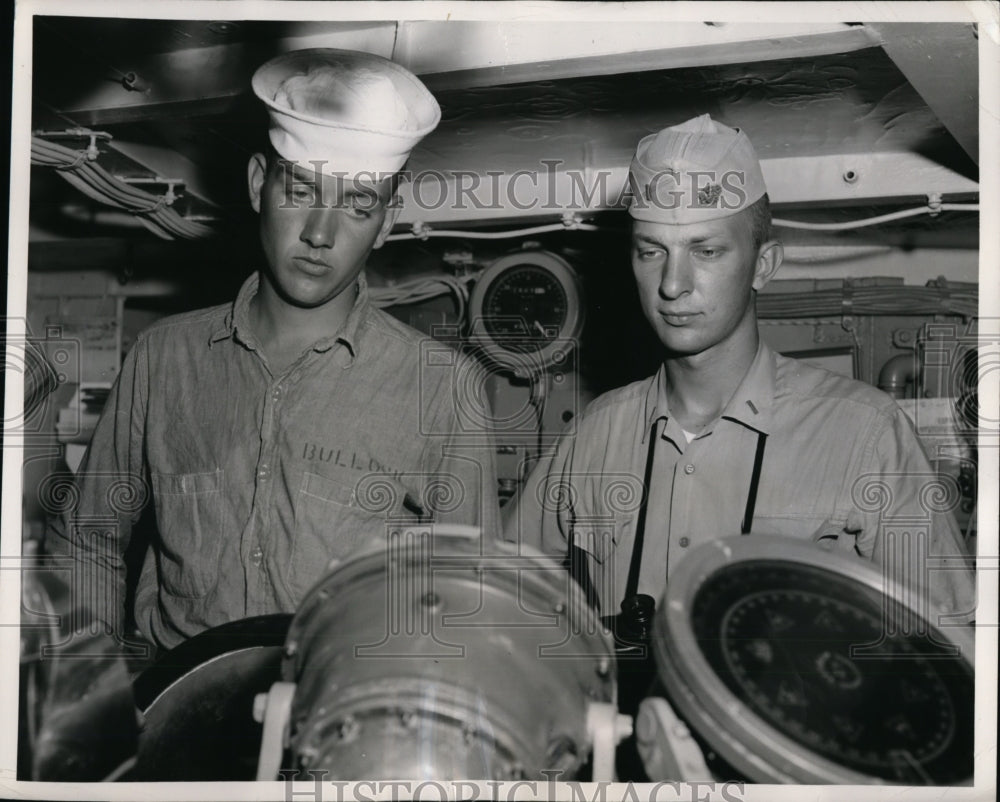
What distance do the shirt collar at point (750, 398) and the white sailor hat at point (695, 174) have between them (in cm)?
19

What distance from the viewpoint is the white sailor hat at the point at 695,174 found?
92 centimetres

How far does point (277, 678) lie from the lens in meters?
0.86

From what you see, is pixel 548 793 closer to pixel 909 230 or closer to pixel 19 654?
pixel 19 654

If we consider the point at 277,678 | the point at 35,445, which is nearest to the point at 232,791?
the point at 277,678

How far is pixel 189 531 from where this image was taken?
964 millimetres

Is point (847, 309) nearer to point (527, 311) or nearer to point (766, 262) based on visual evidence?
point (766, 262)

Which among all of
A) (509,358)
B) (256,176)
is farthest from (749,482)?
(256,176)

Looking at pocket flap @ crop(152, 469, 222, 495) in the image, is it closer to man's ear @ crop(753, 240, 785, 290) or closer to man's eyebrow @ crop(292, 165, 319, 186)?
man's eyebrow @ crop(292, 165, 319, 186)

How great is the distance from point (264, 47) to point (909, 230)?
940 millimetres

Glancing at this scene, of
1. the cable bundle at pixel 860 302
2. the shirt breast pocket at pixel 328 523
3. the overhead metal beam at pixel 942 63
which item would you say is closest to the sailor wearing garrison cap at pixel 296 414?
the shirt breast pocket at pixel 328 523

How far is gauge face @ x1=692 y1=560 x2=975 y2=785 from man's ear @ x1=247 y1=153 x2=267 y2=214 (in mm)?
775

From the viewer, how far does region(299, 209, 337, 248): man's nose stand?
0.96 m

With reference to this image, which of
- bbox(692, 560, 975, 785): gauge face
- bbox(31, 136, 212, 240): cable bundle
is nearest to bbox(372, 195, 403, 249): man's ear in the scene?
bbox(31, 136, 212, 240): cable bundle

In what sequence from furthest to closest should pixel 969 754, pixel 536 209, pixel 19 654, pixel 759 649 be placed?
pixel 536 209 < pixel 19 654 < pixel 969 754 < pixel 759 649
